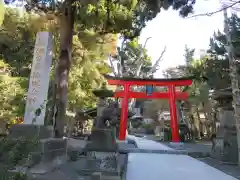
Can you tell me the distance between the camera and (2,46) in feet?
53.9

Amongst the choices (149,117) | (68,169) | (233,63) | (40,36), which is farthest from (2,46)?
(149,117)

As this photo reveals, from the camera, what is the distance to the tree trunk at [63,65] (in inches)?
345

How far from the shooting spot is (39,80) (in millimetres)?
7449

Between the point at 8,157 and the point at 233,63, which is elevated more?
the point at 233,63

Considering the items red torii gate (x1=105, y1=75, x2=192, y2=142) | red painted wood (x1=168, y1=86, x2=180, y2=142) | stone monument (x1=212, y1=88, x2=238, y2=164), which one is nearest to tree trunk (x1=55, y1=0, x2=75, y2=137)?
stone monument (x1=212, y1=88, x2=238, y2=164)

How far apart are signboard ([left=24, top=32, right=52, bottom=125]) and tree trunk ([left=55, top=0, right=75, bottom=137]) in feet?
4.16

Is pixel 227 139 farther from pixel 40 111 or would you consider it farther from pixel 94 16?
pixel 40 111

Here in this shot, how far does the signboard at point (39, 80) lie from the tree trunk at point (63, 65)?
4.16ft

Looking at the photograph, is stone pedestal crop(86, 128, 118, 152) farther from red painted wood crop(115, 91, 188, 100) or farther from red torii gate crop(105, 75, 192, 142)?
red painted wood crop(115, 91, 188, 100)

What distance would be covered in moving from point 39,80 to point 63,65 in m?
1.73

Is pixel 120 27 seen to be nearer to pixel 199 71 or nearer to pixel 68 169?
pixel 68 169

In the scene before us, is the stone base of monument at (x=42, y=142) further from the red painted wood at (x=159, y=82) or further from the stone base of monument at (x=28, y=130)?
the red painted wood at (x=159, y=82)

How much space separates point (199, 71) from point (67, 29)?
1639cm

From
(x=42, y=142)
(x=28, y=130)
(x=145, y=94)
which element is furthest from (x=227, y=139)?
(x=145, y=94)
